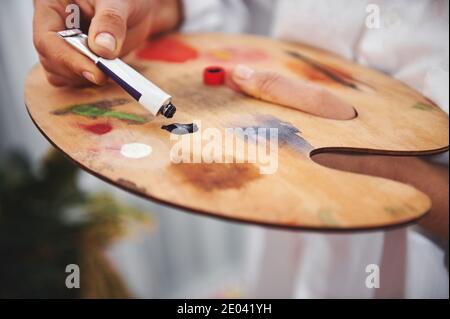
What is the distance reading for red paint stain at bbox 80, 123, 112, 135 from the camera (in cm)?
52

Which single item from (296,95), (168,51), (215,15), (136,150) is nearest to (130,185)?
(136,150)

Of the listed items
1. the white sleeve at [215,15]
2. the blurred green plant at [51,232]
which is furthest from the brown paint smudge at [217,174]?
the blurred green plant at [51,232]

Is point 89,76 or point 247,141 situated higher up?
point 89,76

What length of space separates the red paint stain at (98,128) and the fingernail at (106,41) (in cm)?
10

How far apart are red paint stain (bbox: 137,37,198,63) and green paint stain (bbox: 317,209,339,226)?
17.1 inches

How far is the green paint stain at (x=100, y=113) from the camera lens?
0.55 metres

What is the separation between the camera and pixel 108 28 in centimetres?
56

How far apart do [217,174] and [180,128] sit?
108mm

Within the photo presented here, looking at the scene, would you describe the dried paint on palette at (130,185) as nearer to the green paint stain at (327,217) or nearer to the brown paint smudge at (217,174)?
the brown paint smudge at (217,174)

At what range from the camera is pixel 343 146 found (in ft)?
1.68

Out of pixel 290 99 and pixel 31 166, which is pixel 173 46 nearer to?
pixel 290 99

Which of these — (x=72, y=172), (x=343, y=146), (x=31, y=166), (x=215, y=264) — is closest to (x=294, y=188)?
(x=343, y=146)

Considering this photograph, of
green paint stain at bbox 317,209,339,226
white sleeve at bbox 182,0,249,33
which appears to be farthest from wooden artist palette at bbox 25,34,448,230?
white sleeve at bbox 182,0,249,33

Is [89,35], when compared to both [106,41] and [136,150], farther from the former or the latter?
[136,150]
